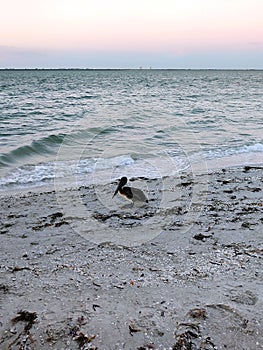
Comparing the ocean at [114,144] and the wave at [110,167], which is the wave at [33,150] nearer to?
the ocean at [114,144]

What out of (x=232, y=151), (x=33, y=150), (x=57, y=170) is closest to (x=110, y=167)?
(x=57, y=170)

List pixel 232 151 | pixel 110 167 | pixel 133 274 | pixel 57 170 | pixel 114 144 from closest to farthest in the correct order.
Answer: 1. pixel 133 274
2. pixel 57 170
3. pixel 110 167
4. pixel 232 151
5. pixel 114 144

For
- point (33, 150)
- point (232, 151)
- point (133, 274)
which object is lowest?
point (232, 151)

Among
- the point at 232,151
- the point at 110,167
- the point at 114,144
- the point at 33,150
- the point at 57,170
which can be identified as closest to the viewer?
the point at 57,170

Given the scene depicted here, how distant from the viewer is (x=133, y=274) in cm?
394

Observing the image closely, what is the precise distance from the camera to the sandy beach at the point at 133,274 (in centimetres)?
295

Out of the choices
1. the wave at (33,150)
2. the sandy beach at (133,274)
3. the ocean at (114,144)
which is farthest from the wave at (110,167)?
the sandy beach at (133,274)

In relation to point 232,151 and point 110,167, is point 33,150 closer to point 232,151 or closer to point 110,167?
point 110,167

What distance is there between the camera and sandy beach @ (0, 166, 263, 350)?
9.69 ft

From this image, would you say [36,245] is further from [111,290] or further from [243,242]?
[243,242]

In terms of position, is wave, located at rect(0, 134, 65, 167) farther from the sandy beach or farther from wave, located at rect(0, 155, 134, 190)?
the sandy beach

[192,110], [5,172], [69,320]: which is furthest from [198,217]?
[192,110]

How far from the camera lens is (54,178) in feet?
29.7

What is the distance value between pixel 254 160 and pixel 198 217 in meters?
6.11
